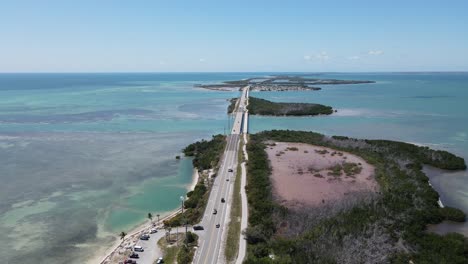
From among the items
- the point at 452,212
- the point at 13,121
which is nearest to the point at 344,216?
the point at 452,212

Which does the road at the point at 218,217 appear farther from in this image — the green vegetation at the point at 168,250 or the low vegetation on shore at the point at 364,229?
the low vegetation on shore at the point at 364,229

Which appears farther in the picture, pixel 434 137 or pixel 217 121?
pixel 217 121

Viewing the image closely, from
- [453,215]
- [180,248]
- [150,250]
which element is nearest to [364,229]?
[453,215]

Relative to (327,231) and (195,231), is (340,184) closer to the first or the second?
(327,231)

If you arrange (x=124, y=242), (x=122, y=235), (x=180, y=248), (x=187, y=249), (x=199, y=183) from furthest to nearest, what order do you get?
1. (x=199, y=183)
2. (x=122, y=235)
3. (x=124, y=242)
4. (x=180, y=248)
5. (x=187, y=249)

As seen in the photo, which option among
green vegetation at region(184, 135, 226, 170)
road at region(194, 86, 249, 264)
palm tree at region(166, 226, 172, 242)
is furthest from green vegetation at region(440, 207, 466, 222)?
green vegetation at region(184, 135, 226, 170)

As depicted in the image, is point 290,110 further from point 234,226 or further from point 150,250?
point 150,250
